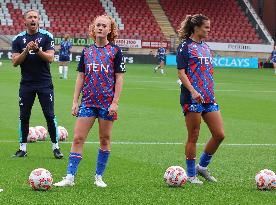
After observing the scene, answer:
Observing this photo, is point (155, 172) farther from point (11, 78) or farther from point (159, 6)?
point (159, 6)

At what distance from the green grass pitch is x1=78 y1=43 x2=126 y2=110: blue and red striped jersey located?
1.05 metres

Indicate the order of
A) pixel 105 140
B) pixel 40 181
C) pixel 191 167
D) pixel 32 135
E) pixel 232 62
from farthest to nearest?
pixel 232 62, pixel 32 135, pixel 191 167, pixel 105 140, pixel 40 181

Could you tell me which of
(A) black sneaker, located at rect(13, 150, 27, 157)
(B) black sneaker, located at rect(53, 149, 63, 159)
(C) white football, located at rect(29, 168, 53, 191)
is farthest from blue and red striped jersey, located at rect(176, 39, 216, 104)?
(A) black sneaker, located at rect(13, 150, 27, 157)

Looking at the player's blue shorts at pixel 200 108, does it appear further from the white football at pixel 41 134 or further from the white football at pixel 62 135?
the white football at pixel 41 134

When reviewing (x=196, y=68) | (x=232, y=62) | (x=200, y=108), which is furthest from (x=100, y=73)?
(x=232, y=62)

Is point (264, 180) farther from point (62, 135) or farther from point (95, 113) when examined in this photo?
point (62, 135)

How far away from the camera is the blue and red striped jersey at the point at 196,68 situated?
28.1 ft

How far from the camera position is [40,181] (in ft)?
25.7

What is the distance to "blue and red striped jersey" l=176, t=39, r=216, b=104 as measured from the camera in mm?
8562

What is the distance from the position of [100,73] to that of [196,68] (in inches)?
49.1

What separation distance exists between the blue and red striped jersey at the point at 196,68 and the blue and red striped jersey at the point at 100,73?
0.83 m

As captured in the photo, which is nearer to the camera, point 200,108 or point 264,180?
point 264,180

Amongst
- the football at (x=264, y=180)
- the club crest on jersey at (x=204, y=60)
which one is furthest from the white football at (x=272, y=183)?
the club crest on jersey at (x=204, y=60)

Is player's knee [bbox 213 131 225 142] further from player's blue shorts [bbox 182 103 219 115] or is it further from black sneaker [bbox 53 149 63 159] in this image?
black sneaker [bbox 53 149 63 159]
